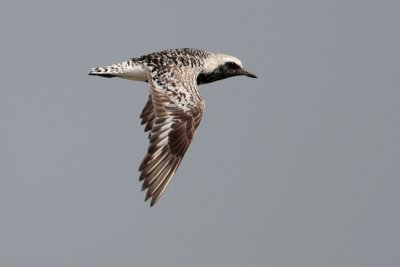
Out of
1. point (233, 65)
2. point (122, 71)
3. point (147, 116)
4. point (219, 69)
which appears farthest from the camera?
point (233, 65)

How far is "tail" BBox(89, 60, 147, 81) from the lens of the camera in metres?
19.4

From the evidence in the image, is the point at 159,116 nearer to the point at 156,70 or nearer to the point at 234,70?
the point at 156,70

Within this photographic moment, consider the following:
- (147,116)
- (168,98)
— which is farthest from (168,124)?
(147,116)

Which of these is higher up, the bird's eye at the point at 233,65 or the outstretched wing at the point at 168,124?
the bird's eye at the point at 233,65

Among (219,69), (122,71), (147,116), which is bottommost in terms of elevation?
(147,116)

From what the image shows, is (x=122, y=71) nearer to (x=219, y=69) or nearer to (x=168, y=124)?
(x=168, y=124)

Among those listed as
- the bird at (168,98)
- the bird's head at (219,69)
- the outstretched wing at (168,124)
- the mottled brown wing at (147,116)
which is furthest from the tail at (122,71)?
the bird's head at (219,69)

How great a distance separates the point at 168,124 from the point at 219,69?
13.6 ft

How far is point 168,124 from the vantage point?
1742 centimetres

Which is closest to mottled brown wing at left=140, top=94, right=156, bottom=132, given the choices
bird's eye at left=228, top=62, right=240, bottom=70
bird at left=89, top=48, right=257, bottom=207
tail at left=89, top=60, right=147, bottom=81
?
bird at left=89, top=48, right=257, bottom=207

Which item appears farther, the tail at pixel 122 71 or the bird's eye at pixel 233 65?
the bird's eye at pixel 233 65

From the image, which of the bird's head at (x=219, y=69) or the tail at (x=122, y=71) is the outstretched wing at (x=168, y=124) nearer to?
the tail at (x=122, y=71)

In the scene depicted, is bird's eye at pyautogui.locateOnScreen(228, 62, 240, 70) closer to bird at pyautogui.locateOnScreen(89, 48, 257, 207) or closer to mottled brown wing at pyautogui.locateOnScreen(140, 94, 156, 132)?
bird at pyautogui.locateOnScreen(89, 48, 257, 207)

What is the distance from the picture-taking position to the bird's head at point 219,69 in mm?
20672
